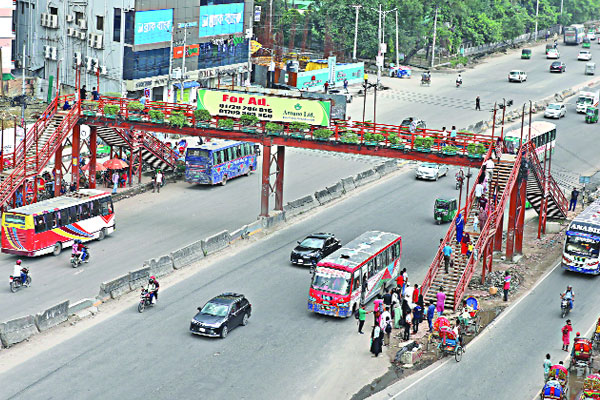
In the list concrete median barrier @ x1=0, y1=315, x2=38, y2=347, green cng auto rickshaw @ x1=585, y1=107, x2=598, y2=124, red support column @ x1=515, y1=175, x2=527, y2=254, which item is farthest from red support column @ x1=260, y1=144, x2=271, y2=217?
green cng auto rickshaw @ x1=585, y1=107, x2=598, y2=124

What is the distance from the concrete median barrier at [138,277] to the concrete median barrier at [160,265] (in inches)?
20.2

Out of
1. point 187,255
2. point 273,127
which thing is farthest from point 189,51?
point 187,255

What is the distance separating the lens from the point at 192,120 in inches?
2692

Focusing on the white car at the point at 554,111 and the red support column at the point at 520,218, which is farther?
the white car at the point at 554,111

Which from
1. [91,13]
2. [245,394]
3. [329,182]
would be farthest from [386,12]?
[245,394]

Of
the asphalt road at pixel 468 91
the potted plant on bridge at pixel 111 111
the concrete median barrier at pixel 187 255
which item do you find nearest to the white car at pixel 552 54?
the asphalt road at pixel 468 91

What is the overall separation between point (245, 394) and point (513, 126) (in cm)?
7033

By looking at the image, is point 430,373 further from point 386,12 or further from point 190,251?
point 386,12

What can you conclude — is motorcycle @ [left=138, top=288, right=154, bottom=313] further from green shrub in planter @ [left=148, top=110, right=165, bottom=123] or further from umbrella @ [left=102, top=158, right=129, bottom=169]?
umbrella @ [left=102, top=158, right=129, bottom=169]

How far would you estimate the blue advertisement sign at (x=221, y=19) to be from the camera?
357 feet

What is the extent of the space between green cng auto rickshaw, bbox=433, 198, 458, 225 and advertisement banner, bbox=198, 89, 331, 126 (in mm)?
11627

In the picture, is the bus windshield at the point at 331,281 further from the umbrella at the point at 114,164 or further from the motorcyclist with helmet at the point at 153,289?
the umbrella at the point at 114,164

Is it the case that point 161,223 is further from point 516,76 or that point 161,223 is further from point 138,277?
point 516,76

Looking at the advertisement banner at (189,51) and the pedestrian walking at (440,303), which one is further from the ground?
the advertisement banner at (189,51)
